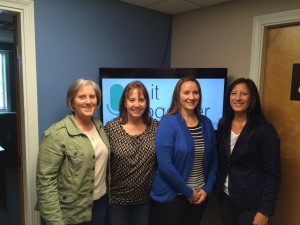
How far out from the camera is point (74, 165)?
1.41 m

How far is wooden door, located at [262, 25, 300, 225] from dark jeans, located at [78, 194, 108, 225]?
1424 mm

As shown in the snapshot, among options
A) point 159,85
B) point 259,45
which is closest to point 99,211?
point 159,85

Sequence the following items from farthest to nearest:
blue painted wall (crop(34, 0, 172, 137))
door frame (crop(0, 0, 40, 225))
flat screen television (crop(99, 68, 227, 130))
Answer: flat screen television (crop(99, 68, 227, 130))
blue painted wall (crop(34, 0, 172, 137))
door frame (crop(0, 0, 40, 225))

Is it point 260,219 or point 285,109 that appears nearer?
Answer: point 260,219

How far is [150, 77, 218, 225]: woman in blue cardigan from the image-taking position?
157cm

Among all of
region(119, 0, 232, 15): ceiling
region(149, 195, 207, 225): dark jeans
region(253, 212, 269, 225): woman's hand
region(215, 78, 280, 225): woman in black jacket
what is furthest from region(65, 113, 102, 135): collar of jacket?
region(119, 0, 232, 15): ceiling

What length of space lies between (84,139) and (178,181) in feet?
2.01

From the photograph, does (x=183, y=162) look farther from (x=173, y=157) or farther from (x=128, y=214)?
(x=128, y=214)

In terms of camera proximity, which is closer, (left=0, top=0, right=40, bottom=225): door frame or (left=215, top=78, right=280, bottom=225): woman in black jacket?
(left=215, top=78, right=280, bottom=225): woman in black jacket

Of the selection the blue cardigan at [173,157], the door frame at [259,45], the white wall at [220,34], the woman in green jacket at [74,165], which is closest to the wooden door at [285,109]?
the door frame at [259,45]

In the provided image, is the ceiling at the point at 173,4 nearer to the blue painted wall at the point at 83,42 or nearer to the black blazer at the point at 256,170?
the blue painted wall at the point at 83,42

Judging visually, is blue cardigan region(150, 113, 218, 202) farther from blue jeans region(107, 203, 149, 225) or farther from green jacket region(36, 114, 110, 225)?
green jacket region(36, 114, 110, 225)

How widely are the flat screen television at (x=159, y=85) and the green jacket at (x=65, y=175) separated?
0.74 meters

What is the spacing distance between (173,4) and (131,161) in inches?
61.4
